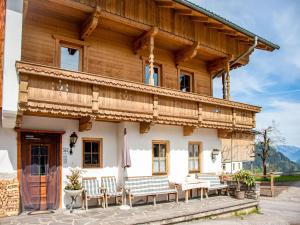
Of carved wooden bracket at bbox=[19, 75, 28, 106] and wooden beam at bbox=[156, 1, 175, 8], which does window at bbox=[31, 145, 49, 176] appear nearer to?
carved wooden bracket at bbox=[19, 75, 28, 106]

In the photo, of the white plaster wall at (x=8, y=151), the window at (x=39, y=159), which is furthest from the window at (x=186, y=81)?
the white plaster wall at (x=8, y=151)

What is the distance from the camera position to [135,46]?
13.5 m

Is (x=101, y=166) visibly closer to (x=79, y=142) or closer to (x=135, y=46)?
(x=79, y=142)

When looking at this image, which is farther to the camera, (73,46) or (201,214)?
(73,46)

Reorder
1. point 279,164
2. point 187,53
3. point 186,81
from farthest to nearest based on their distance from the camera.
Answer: point 279,164
point 186,81
point 187,53

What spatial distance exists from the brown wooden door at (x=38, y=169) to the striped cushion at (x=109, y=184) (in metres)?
1.65

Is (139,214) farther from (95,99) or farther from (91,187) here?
(95,99)

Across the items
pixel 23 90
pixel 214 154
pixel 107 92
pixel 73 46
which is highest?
pixel 73 46

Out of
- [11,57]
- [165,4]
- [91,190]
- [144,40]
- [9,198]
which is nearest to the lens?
[11,57]

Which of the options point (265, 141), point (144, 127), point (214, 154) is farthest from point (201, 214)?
point (265, 141)

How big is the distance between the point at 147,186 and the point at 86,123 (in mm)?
3377

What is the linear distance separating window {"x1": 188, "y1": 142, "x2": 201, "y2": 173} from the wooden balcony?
121 cm

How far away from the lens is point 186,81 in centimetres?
1612

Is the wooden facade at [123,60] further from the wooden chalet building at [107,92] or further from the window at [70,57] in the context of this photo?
the window at [70,57]
